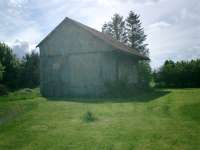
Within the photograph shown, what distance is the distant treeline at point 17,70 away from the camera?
39.4 m

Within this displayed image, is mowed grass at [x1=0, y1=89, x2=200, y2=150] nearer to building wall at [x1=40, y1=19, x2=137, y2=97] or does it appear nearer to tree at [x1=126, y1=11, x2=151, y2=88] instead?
building wall at [x1=40, y1=19, x2=137, y2=97]

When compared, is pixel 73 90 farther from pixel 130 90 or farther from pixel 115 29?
pixel 115 29

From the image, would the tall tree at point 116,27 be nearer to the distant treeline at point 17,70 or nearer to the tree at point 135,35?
the tree at point 135,35

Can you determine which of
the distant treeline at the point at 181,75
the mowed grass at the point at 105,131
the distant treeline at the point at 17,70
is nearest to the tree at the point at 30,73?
the distant treeline at the point at 17,70

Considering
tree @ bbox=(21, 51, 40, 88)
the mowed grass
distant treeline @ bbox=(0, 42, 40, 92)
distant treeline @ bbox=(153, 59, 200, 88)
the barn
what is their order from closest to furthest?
the mowed grass → the barn → distant treeline @ bbox=(153, 59, 200, 88) → distant treeline @ bbox=(0, 42, 40, 92) → tree @ bbox=(21, 51, 40, 88)

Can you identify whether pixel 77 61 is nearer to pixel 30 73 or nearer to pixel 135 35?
pixel 30 73

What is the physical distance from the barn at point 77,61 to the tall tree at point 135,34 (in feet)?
108

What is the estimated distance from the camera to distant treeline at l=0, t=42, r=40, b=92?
129 feet

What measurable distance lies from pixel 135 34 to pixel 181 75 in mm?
27878

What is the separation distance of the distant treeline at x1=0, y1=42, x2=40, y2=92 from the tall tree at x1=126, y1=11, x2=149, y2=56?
77.8 feet

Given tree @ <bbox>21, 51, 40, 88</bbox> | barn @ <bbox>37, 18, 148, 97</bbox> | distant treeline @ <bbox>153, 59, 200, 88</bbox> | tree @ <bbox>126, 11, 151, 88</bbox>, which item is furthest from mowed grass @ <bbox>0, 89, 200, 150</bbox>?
tree @ <bbox>126, 11, 151, 88</bbox>

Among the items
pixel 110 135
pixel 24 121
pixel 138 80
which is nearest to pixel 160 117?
pixel 110 135

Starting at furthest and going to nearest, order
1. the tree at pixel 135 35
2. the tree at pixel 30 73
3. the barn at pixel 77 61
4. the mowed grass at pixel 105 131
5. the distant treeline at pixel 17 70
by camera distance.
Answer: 1. the tree at pixel 135 35
2. the tree at pixel 30 73
3. the distant treeline at pixel 17 70
4. the barn at pixel 77 61
5. the mowed grass at pixel 105 131

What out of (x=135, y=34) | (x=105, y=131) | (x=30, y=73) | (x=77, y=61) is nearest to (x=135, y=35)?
(x=135, y=34)
